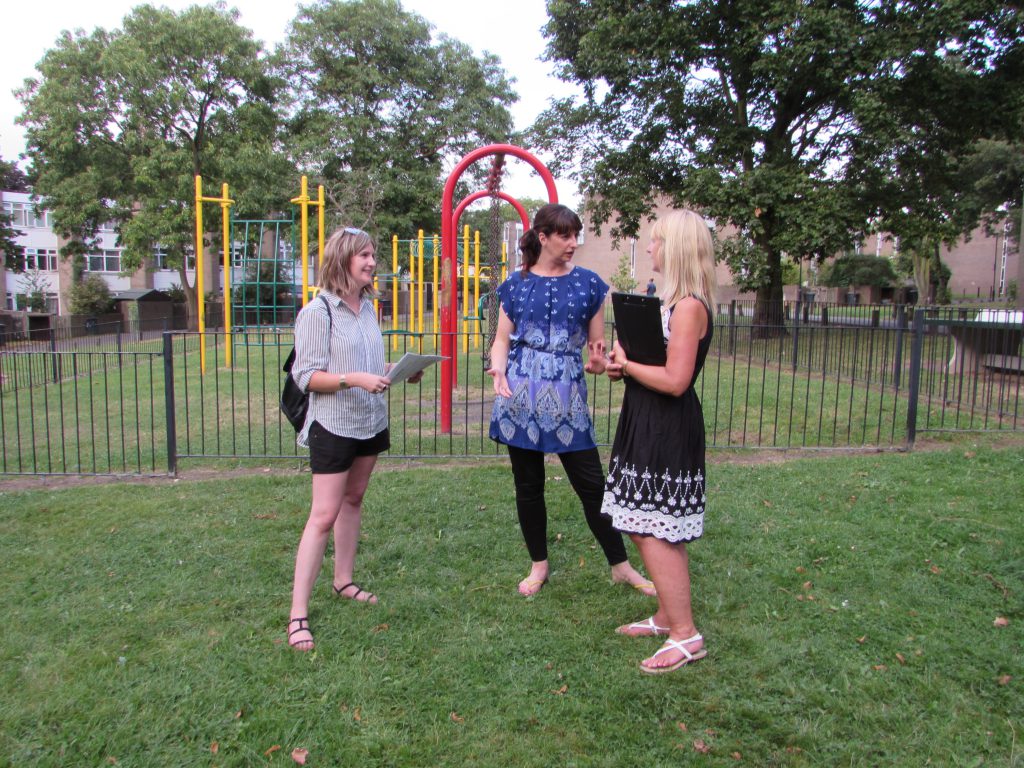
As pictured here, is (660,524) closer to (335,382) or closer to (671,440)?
(671,440)

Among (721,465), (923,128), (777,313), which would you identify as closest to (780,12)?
(923,128)

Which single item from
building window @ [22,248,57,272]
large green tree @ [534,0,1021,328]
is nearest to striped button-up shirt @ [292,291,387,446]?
large green tree @ [534,0,1021,328]

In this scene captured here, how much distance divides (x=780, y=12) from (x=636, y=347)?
1420cm

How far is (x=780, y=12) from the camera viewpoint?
1422 cm

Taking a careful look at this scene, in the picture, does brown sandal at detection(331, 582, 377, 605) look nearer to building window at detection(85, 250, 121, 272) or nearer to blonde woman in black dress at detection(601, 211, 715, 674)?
blonde woman in black dress at detection(601, 211, 715, 674)

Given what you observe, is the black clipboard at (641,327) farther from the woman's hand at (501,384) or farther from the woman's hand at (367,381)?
the woman's hand at (367,381)

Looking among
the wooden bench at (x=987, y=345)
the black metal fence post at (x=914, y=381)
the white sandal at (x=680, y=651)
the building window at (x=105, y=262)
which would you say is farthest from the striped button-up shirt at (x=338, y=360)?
the building window at (x=105, y=262)

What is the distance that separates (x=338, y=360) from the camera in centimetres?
311

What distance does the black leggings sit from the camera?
11.3 feet

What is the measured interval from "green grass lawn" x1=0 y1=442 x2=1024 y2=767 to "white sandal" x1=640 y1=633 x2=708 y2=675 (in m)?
0.04

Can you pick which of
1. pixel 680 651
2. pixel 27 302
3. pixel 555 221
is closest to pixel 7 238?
pixel 27 302

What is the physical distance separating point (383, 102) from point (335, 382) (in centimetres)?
3226

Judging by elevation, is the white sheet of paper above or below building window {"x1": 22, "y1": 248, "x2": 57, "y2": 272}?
below

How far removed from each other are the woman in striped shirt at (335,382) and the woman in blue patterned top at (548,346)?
1.89 feet
